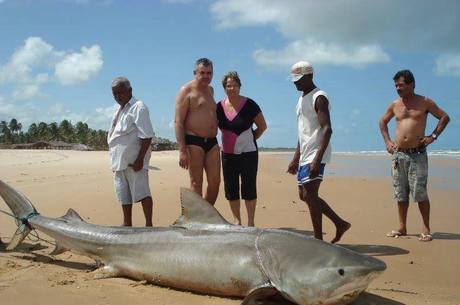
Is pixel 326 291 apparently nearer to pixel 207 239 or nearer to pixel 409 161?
pixel 207 239

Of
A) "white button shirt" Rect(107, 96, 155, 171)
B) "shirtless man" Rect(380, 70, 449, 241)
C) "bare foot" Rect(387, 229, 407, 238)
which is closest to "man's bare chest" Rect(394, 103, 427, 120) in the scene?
"shirtless man" Rect(380, 70, 449, 241)

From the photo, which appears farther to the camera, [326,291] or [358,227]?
[358,227]

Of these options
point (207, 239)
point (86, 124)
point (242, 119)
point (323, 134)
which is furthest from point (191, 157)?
point (86, 124)

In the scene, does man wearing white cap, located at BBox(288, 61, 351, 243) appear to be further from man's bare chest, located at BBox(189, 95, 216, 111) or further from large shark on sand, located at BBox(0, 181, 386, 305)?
large shark on sand, located at BBox(0, 181, 386, 305)

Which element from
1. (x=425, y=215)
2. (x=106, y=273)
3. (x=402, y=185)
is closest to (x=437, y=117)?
(x=402, y=185)

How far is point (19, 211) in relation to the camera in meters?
4.95

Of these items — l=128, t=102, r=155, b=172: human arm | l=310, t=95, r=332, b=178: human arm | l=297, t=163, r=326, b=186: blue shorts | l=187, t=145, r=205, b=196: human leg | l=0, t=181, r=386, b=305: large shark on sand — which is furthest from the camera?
l=187, t=145, r=205, b=196: human leg

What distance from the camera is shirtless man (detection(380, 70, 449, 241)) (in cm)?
621

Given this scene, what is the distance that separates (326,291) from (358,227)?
4093 millimetres

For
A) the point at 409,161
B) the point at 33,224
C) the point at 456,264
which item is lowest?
the point at 456,264

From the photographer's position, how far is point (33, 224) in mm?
4840

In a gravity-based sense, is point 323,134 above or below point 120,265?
above

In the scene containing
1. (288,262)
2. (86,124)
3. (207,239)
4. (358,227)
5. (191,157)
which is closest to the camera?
(288,262)

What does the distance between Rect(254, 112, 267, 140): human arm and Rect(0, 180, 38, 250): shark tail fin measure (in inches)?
115
